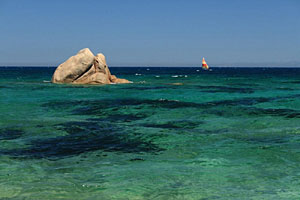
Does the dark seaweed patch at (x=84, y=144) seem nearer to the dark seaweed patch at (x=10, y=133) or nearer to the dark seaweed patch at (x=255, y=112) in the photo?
the dark seaweed patch at (x=10, y=133)

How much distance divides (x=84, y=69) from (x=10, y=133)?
3269cm

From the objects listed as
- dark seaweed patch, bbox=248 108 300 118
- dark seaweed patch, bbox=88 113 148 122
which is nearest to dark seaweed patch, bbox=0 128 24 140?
dark seaweed patch, bbox=88 113 148 122

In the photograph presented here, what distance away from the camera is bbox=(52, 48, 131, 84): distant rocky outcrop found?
45.8m

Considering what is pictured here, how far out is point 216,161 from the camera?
1055cm

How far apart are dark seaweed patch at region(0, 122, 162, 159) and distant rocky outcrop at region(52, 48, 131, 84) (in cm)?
3109

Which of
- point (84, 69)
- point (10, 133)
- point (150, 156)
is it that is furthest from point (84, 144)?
point (84, 69)

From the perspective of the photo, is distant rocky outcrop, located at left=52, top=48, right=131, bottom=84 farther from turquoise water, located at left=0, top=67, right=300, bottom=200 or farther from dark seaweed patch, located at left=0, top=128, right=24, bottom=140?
dark seaweed patch, located at left=0, top=128, right=24, bottom=140

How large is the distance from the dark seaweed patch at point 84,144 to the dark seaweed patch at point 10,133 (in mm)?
1170

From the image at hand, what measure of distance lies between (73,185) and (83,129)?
700 cm

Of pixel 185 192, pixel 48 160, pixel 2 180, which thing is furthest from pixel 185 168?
pixel 2 180

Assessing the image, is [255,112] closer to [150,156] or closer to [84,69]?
[150,156]

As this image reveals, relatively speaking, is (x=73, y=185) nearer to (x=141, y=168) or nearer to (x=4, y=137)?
(x=141, y=168)

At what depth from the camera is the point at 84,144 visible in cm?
1261

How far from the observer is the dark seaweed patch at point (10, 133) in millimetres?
13570
